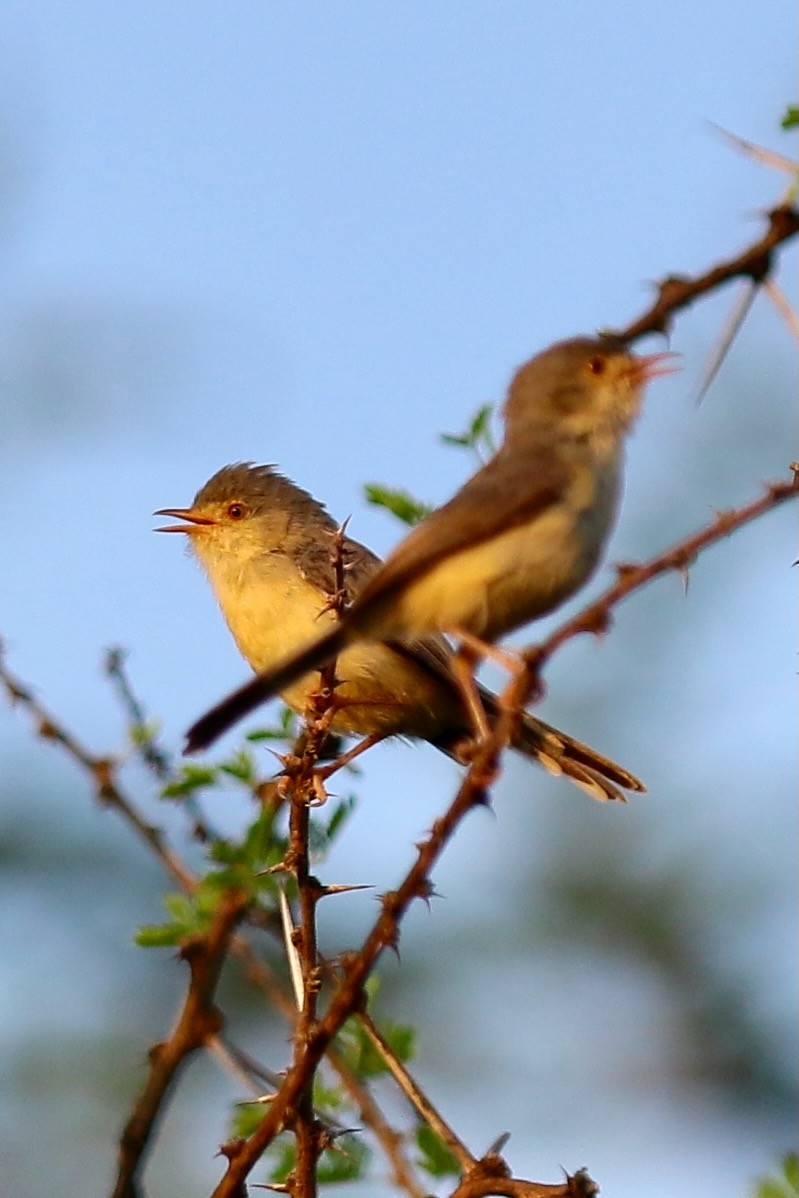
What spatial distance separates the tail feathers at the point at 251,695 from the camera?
13.4 ft

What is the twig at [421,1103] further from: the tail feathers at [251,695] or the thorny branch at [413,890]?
the tail feathers at [251,695]

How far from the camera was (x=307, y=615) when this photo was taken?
793cm

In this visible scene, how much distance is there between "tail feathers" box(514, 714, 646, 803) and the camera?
627 cm

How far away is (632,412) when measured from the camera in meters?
5.38

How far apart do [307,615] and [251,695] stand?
3.74 metres

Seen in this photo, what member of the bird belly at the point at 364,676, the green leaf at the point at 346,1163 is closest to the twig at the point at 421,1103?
the green leaf at the point at 346,1163

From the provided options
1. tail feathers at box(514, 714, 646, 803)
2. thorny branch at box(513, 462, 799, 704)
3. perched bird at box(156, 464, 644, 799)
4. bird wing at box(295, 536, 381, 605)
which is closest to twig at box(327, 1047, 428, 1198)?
thorny branch at box(513, 462, 799, 704)

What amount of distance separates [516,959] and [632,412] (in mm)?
7221

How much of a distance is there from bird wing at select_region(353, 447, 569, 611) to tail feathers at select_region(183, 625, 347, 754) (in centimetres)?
18

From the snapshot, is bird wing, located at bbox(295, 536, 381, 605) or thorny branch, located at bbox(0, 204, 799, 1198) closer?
thorny branch, located at bbox(0, 204, 799, 1198)

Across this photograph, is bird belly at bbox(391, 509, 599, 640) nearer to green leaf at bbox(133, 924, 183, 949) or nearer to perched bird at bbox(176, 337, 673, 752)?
perched bird at bbox(176, 337, 673, 752)

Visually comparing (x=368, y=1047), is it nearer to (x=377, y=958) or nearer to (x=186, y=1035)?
(x=377, y=958)

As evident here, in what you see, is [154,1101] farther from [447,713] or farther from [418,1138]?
[447,713]

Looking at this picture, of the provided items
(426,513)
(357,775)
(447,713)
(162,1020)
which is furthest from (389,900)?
(162,1020)
